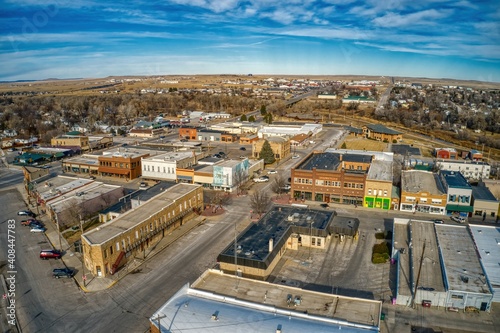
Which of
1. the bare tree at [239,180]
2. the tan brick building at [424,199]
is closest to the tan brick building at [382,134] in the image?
the tan brick building at [424,199]

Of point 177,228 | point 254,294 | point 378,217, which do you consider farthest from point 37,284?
point 378,217

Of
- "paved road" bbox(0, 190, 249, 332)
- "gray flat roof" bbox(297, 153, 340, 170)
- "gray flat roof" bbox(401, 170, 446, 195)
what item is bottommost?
"paved road" bbox(0, 190, 249, 332)

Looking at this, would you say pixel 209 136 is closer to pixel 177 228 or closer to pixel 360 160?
pixel 360 160

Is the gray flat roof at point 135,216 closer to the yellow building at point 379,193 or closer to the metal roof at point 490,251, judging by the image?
the yellow building at point 379,193

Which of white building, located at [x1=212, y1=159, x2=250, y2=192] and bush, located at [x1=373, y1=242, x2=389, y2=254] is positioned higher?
white building, located at [x1=212, y1=159, x2=250, y2=192]

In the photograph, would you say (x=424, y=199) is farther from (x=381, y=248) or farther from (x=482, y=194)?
(x=381, y=248)

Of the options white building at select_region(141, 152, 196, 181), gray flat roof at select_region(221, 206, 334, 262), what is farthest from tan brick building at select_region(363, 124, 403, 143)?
gray flat roof at select_region(221, 206, 334, 262)

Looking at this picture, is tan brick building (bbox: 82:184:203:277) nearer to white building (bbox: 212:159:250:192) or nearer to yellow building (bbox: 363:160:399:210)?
white building (bbox: 212:159:250:192)
